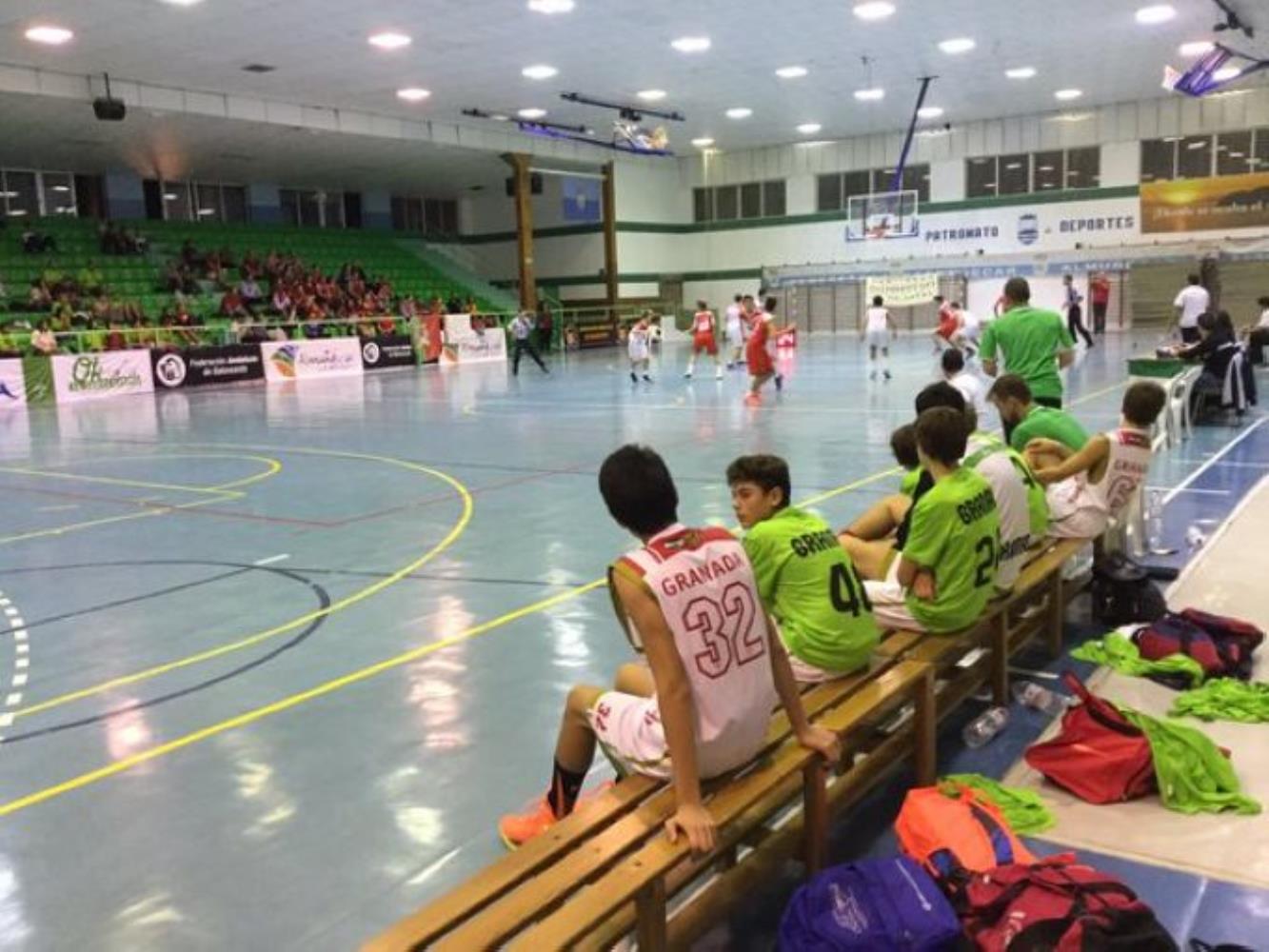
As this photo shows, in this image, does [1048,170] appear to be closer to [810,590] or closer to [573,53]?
[573,53]

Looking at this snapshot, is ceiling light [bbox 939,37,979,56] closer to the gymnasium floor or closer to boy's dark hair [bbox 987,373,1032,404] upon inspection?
the gymnasium floor

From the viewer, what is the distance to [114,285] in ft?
95.4

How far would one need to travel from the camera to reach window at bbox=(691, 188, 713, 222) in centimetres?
4138

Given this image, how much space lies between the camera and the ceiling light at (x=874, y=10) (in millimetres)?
19422

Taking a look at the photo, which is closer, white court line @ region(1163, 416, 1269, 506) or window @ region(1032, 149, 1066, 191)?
white court line @ region(1163, 416, 1269, 506)

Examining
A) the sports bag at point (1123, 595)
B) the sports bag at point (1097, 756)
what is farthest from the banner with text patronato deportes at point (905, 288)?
the sports bag at point (1097, 756)

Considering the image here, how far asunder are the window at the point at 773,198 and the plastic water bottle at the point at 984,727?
37.0 metres

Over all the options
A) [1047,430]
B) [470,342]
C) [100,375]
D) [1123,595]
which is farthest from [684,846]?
[470,342]

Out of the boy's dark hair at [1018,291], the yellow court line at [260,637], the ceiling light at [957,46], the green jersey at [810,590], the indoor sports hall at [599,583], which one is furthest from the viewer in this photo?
the ceiling light at [957,46]

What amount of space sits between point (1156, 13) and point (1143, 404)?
741 inches

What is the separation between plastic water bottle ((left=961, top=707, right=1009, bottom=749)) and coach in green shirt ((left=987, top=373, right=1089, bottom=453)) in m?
2.22

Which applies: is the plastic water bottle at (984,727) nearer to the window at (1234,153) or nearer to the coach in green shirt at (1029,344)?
the coach in green shirt at (1029,344)

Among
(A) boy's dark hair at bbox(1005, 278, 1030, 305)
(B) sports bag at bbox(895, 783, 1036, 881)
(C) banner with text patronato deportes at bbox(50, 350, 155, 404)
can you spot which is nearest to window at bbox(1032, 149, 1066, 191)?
(C) banner with text patronato deportes at bbox(50, 350, 155, 404)

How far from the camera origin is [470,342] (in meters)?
31.6
